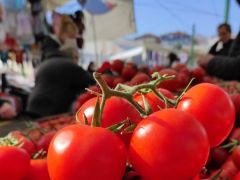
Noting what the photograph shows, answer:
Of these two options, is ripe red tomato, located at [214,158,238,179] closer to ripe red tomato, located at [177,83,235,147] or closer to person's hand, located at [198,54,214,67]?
ripe red tomato, located at [177,83,235,147]

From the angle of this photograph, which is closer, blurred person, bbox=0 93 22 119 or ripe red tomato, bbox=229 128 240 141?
ripe red tomato, bbox=229 128 240 141

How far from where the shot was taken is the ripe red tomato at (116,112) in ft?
1.95

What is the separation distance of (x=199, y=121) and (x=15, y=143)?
31 cm

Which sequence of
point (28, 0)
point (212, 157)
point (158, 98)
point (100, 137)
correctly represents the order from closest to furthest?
1. point (100, 137)
2. point (158, 98)
3. point (212, 157)
4. point (28, 0)

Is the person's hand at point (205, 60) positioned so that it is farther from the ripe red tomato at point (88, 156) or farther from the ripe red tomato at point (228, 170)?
the ripe red tomato at point (88, 156)

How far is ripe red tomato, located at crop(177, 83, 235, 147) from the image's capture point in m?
0.61

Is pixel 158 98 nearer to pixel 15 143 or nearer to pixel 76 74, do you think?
pixel 15 143

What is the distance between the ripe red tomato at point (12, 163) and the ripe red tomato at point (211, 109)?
260 mm

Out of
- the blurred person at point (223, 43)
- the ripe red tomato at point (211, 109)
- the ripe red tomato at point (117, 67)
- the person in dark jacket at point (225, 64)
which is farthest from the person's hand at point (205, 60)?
the ripe red tomato at point (211, 109)

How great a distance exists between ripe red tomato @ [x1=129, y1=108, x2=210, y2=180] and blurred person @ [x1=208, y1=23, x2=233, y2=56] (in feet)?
7.55

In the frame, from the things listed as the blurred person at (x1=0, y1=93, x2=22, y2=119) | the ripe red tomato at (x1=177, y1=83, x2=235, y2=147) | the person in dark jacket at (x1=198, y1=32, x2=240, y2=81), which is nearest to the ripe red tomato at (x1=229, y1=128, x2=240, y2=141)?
the ripe red tomato at (x1=177, y1=83, x2=235, y2=147)

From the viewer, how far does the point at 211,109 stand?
0.61 m

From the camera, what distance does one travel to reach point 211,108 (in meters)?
0.61

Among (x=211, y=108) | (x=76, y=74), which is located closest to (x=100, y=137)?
(x=211, y=108)
